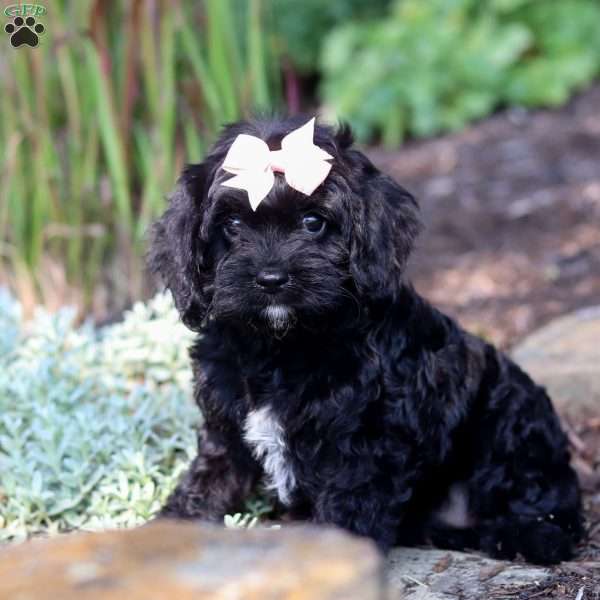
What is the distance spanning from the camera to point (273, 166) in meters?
3.50

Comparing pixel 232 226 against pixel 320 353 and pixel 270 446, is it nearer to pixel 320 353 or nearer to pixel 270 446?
pixel 320 353

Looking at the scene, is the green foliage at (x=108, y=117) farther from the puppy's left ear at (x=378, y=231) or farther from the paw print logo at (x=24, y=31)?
the puppy's left ear at (x=378, y=231)

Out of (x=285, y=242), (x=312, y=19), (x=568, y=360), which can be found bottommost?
(x=568, y=360)

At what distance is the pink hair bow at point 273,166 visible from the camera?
11.4 feet

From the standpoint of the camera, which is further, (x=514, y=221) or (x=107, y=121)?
(x=514, y=221)

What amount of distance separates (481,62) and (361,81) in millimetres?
1155

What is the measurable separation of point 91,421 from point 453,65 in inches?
273

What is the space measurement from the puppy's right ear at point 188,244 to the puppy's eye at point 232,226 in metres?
0.09

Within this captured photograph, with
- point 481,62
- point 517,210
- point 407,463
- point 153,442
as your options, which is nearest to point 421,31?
point 481,62

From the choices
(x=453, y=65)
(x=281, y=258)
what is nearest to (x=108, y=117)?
(x=281, y=258)

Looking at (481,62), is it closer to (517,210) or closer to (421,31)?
(421,31)

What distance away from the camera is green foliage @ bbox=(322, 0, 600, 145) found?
1034 cm

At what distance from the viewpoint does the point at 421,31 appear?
34.7 feet

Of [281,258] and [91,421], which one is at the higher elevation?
[281,258]
